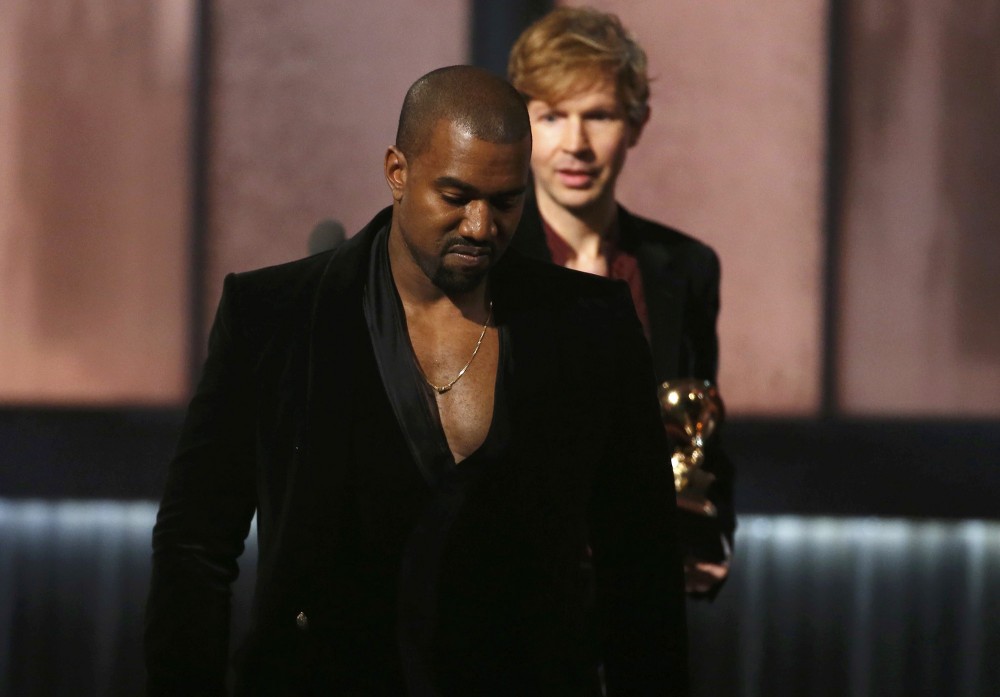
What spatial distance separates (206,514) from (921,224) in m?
3.31

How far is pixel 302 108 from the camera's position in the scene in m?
4.57

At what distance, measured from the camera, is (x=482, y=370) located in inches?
67.2

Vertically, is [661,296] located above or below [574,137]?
below

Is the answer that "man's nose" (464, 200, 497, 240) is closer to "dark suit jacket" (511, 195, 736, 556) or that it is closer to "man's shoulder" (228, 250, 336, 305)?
"man's shoulder" (228, 250, 336, 305)

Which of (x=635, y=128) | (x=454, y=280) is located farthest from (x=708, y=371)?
(x=454, y=280)

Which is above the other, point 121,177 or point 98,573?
point 121,177

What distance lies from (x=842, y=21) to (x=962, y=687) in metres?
Answer: 2.13

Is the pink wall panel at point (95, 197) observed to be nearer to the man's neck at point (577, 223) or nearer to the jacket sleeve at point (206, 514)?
the man's neck at point (577, 223)

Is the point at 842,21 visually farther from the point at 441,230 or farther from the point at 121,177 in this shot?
the point at 441,230

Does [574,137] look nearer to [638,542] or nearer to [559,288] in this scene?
[559,288]

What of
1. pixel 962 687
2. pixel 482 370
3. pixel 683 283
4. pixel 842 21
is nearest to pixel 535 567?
pixel 482 370

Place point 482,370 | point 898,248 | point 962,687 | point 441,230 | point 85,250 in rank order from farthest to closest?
point 85,250
point 898,248
point 962,687
point 482,370
point 441,230

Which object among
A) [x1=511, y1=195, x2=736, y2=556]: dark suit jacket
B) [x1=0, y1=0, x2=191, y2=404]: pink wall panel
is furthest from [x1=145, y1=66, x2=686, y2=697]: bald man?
[x1=0, y1=0, x2=191, y2=404]: pink wall panel

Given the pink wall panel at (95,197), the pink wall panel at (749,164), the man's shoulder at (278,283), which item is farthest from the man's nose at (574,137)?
the pink wall panel at (95,197)
